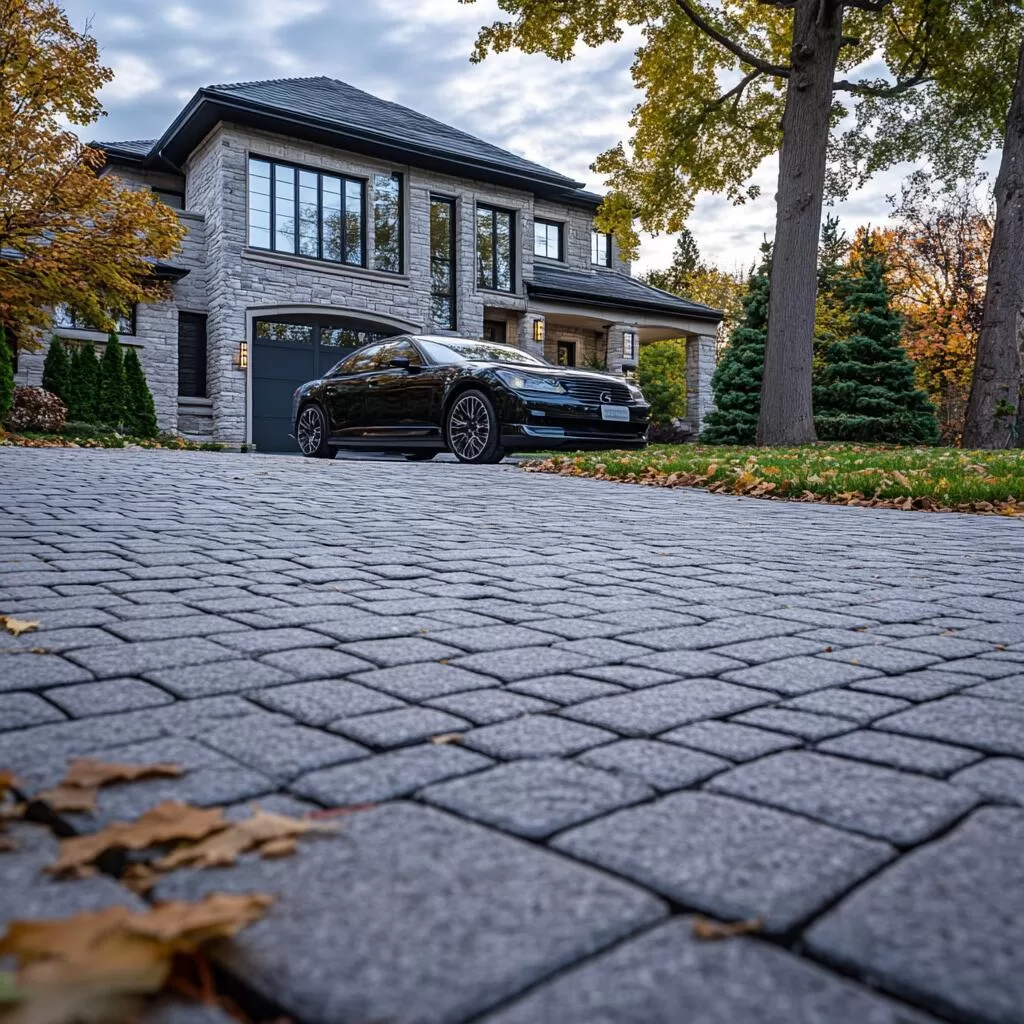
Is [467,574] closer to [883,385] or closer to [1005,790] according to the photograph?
[1005,790]

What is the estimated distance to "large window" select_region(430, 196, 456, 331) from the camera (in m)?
21.2

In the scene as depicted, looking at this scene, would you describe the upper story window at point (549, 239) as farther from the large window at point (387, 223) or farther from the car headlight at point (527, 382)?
the car headlight at point (527, 382)

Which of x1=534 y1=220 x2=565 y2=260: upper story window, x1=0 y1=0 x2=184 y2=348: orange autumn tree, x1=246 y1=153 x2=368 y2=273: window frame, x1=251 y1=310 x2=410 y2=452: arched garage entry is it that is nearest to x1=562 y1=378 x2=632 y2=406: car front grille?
x1=0 y1=0 x2=184 y2=348: orange autumn tree

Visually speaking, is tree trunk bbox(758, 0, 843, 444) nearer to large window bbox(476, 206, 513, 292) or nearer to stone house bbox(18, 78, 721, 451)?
stone house bbox(18, 78, 721, 451)

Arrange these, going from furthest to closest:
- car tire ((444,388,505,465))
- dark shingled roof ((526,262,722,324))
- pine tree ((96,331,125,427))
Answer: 1. dark shingled roof ((526,262,722,324))
2. pine tree ((96,331,125,427))
3. car tire ((444,388,505,465))

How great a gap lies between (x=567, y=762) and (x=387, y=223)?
20.3 m

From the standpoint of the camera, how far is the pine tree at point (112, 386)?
17.2 meters

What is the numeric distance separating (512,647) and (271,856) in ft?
4.32

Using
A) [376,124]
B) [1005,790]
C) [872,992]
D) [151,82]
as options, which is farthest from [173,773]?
[151,82]

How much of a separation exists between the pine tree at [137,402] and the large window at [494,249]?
8.02m

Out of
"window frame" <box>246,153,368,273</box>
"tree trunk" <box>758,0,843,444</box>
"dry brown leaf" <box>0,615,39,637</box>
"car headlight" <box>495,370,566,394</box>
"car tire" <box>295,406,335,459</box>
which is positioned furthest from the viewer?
"window frame" <box>246,153,368,273</box>

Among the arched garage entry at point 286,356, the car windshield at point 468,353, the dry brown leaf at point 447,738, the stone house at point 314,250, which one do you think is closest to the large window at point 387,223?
the stone house at point 314,250

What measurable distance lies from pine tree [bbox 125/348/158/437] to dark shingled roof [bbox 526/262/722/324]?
908 cm

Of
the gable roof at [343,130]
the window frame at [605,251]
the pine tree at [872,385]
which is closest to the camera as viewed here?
the gable roof at [343,130]
